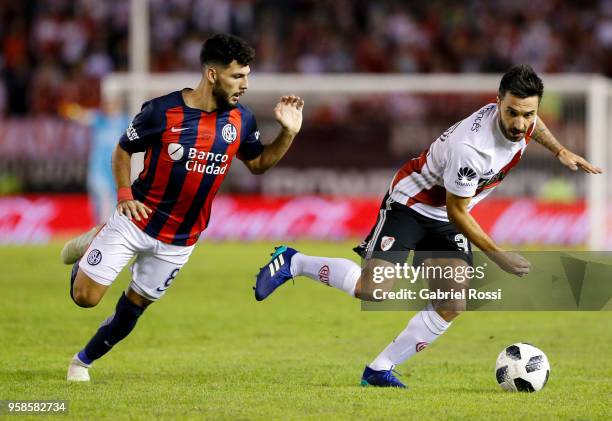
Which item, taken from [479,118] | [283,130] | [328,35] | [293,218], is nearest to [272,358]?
[283,130]

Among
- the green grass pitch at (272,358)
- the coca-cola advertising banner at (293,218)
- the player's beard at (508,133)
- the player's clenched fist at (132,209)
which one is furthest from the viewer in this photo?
the coca-cola advertising banner at (293,218)

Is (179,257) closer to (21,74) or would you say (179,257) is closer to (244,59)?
(244,59)

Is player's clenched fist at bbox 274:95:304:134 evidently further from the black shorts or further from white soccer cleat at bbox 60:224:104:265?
white soccer cleat at bbox 60:224:104:265

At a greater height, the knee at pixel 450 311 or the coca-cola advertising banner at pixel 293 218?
the knee at pixel 450 311

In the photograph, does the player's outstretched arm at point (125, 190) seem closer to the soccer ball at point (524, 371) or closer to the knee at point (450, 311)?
the knee at point (450, 311)

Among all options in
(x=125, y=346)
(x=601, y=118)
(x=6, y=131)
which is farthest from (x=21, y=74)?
(x=125, y=346)

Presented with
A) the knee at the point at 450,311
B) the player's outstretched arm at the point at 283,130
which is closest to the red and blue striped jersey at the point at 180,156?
the player's outstretched arm at the point at 283,130

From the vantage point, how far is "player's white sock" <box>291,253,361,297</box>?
26.7 ft

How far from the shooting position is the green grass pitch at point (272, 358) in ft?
24.3

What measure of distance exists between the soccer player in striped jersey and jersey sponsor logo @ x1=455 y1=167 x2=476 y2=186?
1.29 meters

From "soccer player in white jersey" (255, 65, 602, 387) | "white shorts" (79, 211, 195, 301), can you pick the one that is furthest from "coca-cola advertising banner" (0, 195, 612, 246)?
"white shorts" (79, 211, 195, 301)

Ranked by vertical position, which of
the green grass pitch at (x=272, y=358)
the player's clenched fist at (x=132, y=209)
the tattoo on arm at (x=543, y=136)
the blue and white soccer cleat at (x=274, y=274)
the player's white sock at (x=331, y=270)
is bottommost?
the green grass pitch at (x=272, y=358)

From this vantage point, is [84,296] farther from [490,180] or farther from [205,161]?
[490,180]

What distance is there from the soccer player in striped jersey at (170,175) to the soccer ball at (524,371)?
7.22 feet
